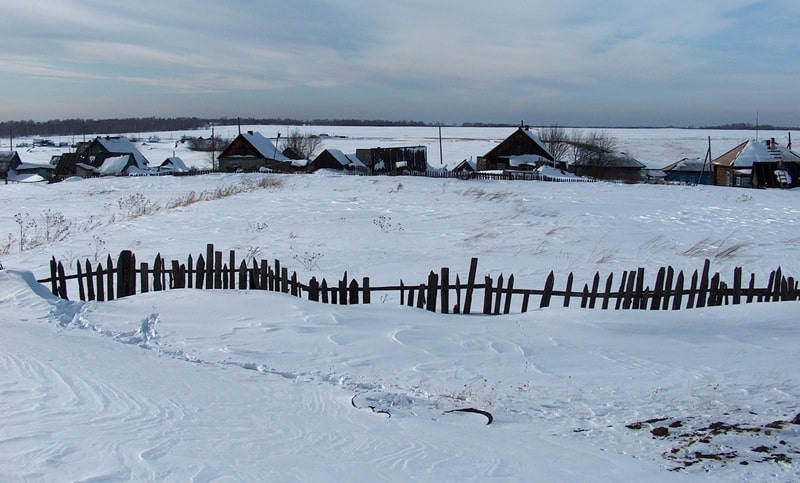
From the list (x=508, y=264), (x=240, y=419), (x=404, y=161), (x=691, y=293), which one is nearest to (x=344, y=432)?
(x=240, y=419)

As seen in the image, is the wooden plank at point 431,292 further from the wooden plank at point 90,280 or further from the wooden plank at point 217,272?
the wooden plank at point 90,280

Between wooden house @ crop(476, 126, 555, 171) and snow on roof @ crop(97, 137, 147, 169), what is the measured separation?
34420mm

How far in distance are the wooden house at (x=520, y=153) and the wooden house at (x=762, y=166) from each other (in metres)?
14.8

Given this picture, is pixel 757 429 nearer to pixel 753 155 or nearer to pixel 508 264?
pixel 508 264

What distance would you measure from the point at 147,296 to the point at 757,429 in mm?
7654

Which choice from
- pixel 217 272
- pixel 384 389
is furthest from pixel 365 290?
pixel 384 389

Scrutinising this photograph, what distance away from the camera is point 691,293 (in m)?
8.93

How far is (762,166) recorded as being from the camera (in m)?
41.3

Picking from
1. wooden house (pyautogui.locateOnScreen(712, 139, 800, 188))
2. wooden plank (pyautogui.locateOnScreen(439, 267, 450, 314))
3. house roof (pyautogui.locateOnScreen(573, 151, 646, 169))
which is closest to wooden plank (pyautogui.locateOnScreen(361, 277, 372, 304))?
wooden plank (pyautogui.locateOnScreen(439, 267, 450, 314))

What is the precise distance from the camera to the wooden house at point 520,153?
176ft

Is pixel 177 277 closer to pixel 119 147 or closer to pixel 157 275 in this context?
pixel 157 275

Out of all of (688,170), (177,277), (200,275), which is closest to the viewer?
(177,277)

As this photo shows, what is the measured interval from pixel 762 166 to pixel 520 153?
1950 centimetres

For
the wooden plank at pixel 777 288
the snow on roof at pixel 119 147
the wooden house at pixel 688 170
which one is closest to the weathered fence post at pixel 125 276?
the wooden plank at pixel 777 288
